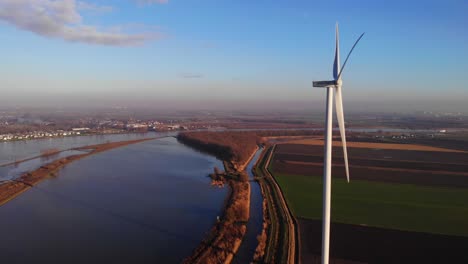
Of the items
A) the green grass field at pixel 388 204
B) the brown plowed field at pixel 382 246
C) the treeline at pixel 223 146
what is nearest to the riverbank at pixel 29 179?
the treeline at pixel 223 146

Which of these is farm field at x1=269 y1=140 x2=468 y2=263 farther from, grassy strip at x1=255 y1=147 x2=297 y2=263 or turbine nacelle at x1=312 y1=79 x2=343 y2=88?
turbine nacelle at x1=312 y1=79 x2=343 y2=88

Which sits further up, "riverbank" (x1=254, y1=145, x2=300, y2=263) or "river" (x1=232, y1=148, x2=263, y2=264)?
"riverbank" (x1=254, y1=145, x2=300, y2=263)

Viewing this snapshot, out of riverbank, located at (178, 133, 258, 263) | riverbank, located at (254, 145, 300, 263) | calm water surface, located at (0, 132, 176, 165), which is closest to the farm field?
riverbank, located at (254, 145, 300, 263)

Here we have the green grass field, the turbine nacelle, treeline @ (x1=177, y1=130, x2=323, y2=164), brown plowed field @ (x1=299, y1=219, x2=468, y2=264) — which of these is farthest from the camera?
treeline @ (x1=177, y1=130, x2=323, y2=164)

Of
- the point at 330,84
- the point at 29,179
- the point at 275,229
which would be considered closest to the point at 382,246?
the point at 275,229

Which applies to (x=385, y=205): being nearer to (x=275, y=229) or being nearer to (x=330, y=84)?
(x=275, y=229)

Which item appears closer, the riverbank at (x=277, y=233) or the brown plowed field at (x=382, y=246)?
the brown plowed field at (x=382, y=246)

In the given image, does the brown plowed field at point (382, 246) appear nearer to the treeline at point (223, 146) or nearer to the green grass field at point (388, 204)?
the green grass field at point (388, 204)

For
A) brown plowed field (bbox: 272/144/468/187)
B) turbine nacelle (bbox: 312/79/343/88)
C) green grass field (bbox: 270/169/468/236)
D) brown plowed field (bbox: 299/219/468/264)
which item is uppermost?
turbine nacelle (bbox: 312/79/343/88)
